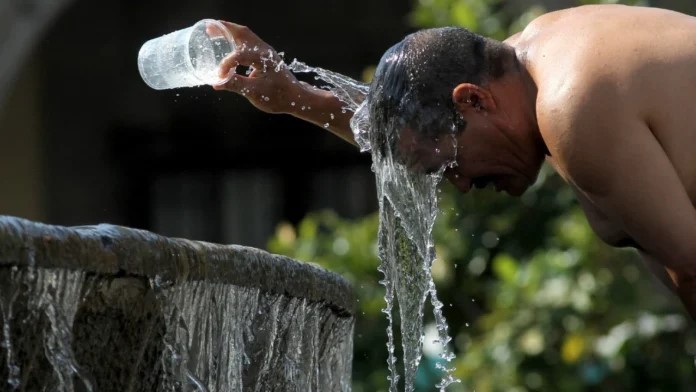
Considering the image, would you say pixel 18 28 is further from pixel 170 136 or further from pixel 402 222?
pixel 402 222

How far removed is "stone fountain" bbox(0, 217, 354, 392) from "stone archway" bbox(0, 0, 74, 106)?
5.31 m

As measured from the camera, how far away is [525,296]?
603cm

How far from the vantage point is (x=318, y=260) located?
6758mm

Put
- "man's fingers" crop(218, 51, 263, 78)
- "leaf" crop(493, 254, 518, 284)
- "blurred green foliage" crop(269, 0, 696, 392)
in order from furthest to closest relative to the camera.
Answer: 1. "leaf" crop(493, 254, 518, 284)
2. "blurred green foliage" crop(269, 0, 696, 392)
3. "man's fingers" crop(218, 51, 263, 78)

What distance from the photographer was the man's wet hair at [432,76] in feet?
10.5

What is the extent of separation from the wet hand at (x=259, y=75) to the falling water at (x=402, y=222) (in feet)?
0.15

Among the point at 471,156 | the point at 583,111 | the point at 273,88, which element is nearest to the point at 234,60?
the point at 273,88

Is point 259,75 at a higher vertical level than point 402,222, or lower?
higher

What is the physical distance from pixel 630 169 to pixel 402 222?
0.93 metres

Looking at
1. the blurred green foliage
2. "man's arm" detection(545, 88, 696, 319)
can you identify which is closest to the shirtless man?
"man's arm" detection(545, 88, 696, 319)

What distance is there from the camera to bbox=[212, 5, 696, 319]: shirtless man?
290 centimetres

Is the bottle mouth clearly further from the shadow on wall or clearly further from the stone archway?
the shadow on wall

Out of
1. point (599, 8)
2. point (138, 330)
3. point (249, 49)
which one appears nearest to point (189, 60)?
point (249, 49)

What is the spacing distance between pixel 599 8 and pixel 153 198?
26.8ft
